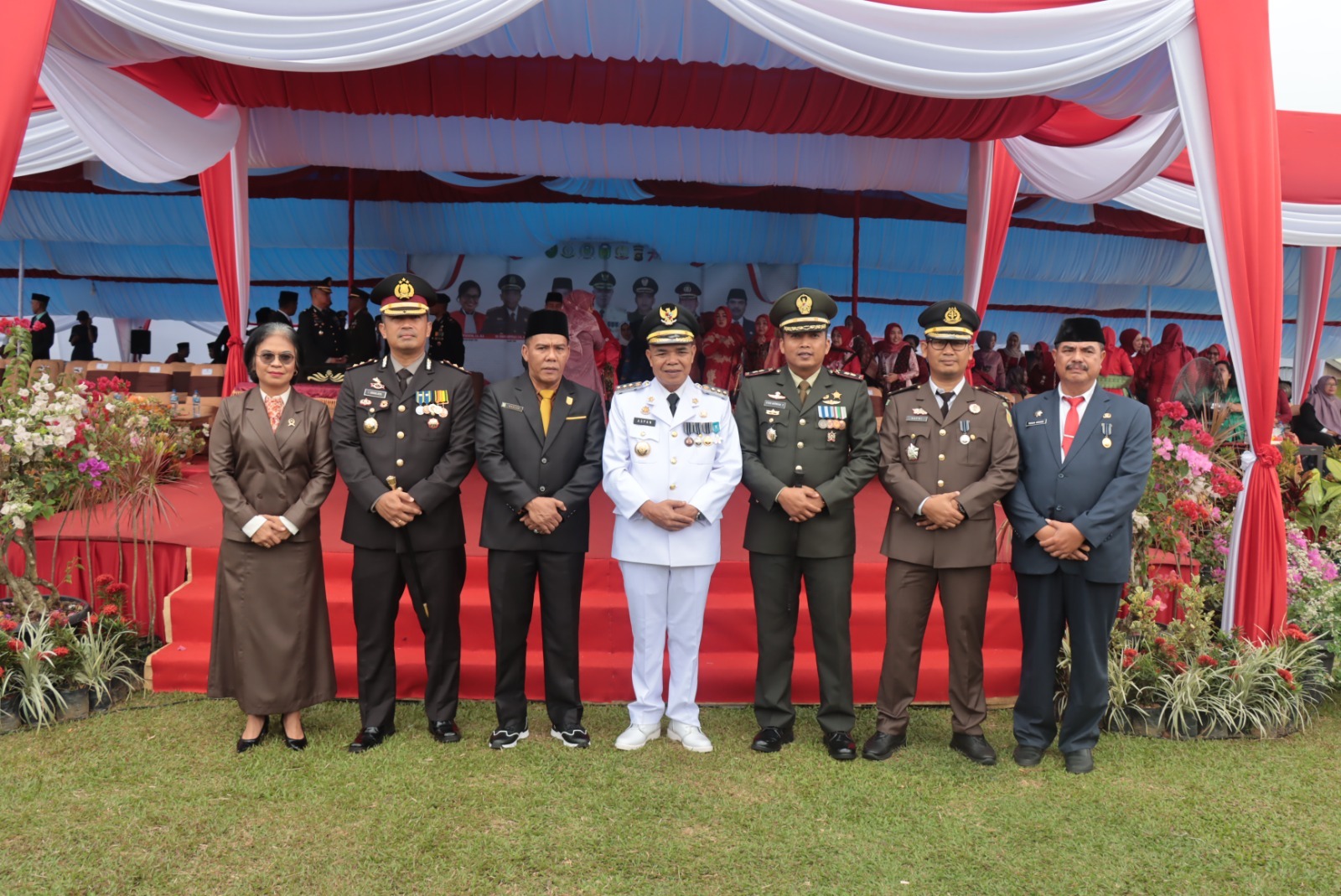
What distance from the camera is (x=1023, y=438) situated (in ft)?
10.2

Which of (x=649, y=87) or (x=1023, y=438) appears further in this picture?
(x=649, y=87)

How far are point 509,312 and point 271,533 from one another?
309 inches

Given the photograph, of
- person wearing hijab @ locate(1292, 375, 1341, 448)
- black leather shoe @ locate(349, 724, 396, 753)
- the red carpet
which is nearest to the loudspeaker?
the red carpet

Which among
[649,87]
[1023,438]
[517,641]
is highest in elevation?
[649,87]

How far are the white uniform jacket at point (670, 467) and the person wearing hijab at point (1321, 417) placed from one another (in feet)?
23.3

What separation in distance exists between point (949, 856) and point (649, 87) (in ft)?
14.6

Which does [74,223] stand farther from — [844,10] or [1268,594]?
[1268,594]

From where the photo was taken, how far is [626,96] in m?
5.38

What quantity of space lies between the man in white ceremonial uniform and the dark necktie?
0.71 meters

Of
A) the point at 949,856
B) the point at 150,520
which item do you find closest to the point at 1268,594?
the point at 949,856

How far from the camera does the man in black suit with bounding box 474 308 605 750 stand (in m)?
3.09

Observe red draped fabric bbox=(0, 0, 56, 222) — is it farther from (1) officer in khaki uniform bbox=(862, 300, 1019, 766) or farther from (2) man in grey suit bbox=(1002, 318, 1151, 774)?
(2) man in grey suit bbox=(1002, 318, 1151, 774)

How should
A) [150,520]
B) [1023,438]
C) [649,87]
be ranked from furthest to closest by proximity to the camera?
1. [649,87]
2. [150,520]
3. [1023,438]

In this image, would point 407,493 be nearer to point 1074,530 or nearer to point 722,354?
point 1074,530
